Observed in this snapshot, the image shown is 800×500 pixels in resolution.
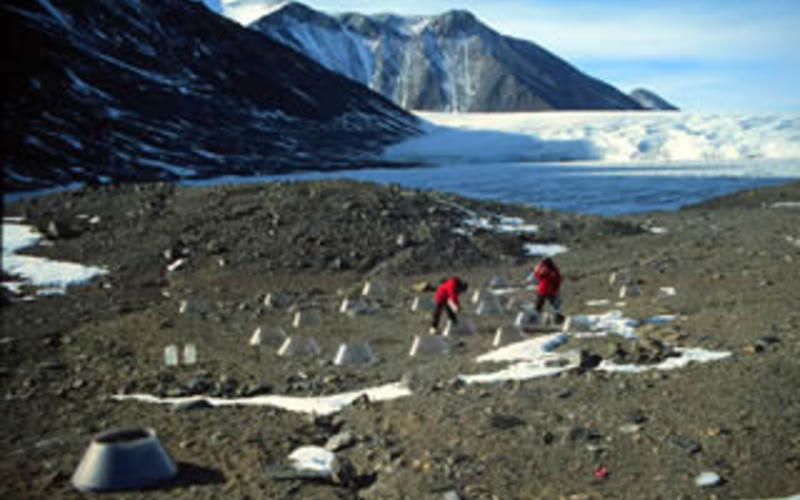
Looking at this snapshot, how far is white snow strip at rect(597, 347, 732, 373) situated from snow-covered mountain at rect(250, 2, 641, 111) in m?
159

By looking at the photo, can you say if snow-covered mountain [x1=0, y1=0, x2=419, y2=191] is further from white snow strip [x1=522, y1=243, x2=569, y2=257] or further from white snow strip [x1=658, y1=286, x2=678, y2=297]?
white snow strip [x1=658, y1=286, x2=678, y2=297]

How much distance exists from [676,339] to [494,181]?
39166mm

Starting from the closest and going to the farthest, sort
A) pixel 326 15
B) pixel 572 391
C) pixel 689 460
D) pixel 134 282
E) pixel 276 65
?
1. pixel 689 460
2. pixel 572 391
3. pixel 134 282
4. pixel 276 65
5. pixel 326 15

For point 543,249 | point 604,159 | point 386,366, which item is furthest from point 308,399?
point 604,159

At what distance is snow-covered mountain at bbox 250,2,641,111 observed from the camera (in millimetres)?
169250

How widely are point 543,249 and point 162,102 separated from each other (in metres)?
59.0

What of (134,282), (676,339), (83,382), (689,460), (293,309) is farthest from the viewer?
(134,282)

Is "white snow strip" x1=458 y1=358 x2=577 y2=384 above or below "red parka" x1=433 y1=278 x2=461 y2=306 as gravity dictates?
below

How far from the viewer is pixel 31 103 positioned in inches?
2154

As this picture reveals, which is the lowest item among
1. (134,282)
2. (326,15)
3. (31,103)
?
(134,282)

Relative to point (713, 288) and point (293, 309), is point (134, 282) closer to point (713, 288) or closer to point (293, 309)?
point (293, 309)

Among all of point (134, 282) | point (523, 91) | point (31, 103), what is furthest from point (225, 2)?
point (134, 282)

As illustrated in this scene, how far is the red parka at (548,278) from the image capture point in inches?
395

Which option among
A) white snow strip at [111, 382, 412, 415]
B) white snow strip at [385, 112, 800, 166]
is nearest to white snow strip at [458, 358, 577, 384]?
white snow strip at [111, 382, 412, 415]
